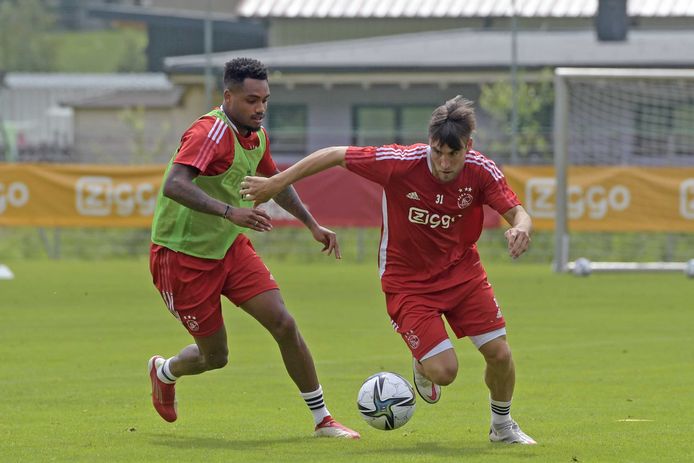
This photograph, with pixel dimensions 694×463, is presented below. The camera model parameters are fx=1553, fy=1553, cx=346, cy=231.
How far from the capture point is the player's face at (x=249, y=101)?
9000 mm

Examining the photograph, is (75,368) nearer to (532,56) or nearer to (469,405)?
(469,405)

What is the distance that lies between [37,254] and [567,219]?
10.4 metres

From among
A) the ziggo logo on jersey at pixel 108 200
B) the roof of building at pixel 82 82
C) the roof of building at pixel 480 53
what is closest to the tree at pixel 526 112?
the roof of building at pixel 480 53

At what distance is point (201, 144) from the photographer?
884 centimetres

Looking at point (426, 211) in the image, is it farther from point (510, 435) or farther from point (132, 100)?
point (132, 100)

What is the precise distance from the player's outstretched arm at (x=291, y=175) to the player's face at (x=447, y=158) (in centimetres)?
51

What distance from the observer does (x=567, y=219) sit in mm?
24469

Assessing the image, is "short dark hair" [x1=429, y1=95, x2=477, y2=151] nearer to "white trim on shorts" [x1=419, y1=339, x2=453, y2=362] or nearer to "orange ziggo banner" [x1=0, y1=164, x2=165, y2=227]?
"white trim on shorts" [x1=419, y1=339, x2=453, y2=362]

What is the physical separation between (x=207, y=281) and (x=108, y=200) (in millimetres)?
18133

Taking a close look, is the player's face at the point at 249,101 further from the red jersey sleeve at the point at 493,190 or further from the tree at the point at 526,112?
the tree at the point at 526,112

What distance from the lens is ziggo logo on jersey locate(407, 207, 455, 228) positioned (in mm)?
8727

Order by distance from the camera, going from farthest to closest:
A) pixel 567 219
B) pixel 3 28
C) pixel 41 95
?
pixel 3 28, pixel 41 95, pixel 567 219

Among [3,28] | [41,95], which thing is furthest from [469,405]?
[3,28]

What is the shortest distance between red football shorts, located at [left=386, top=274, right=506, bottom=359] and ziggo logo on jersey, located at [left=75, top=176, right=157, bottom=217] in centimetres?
1860
